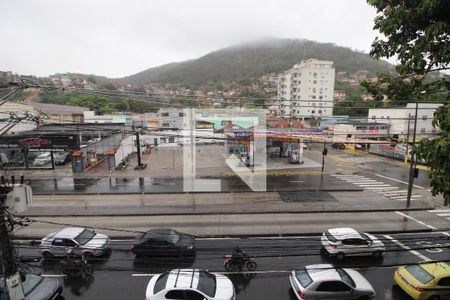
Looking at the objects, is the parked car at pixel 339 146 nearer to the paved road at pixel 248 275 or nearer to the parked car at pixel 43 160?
the paved road at pixel 248 275

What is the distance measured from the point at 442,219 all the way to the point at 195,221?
15.0 metres

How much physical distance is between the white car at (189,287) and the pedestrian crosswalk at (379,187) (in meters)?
17.0

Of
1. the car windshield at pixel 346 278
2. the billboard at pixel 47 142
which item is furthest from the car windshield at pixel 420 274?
the billboard at pixel 47 142

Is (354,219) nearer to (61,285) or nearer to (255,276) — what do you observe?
(255,276)

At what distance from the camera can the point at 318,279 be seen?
9.43 metres

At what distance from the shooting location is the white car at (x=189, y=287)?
9000 millimetres

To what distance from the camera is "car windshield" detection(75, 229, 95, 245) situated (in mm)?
12520

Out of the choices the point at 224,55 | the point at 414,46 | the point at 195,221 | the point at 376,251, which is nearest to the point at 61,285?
the point at 195,221

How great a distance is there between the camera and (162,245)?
12.1 m

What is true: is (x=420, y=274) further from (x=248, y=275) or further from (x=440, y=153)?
(x=248, y=275)

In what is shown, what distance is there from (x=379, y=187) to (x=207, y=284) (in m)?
20.0

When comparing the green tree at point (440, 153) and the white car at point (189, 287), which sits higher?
the green tree at point (440, 153)

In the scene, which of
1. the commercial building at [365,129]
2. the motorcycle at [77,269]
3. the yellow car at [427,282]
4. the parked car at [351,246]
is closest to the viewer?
the yellow car at [427,282]

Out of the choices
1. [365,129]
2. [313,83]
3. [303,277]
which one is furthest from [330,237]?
[313,83]
